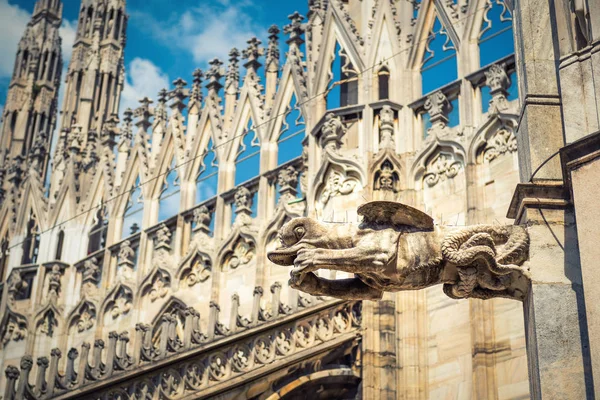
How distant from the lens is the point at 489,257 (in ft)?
21.6

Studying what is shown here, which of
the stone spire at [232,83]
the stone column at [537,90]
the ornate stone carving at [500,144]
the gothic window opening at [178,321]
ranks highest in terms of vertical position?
the stone spire at [232,83]

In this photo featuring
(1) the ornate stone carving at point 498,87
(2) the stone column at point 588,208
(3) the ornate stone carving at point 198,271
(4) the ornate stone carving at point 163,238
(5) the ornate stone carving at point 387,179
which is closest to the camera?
(2) the stone column at point 588,208

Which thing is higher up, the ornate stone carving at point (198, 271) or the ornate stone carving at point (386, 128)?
the ornate stone carving at point (386, 128)

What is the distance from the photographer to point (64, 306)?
20484mm

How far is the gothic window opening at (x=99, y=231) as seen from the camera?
2131 centimetres

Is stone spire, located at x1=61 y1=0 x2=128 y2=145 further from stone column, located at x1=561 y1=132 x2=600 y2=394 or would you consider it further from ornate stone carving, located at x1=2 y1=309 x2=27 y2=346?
stone column, located at x1=561 y1=132 x2=600 y2=394

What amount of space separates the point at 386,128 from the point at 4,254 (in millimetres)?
10534

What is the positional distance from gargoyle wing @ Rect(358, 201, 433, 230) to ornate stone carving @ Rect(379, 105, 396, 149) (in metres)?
8.33

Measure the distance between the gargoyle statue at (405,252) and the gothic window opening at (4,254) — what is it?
55.4 feet

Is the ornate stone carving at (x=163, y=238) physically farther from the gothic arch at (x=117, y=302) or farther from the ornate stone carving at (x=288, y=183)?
the ornate stone carving at (x=288, y=183)

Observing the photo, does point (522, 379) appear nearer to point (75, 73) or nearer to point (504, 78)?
point (504, 78)

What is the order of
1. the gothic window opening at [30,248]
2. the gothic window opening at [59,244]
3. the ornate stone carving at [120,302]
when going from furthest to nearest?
the gothic window opening at [30,248], the gothic window opening at [59,244], the ornate stone carving at [120,302]

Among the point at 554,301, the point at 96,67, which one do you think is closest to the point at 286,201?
the point at 96,67

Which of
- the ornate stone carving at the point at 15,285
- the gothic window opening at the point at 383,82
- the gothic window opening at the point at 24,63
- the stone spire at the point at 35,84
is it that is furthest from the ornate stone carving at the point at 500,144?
the gothic window opening at the point at 24,63
